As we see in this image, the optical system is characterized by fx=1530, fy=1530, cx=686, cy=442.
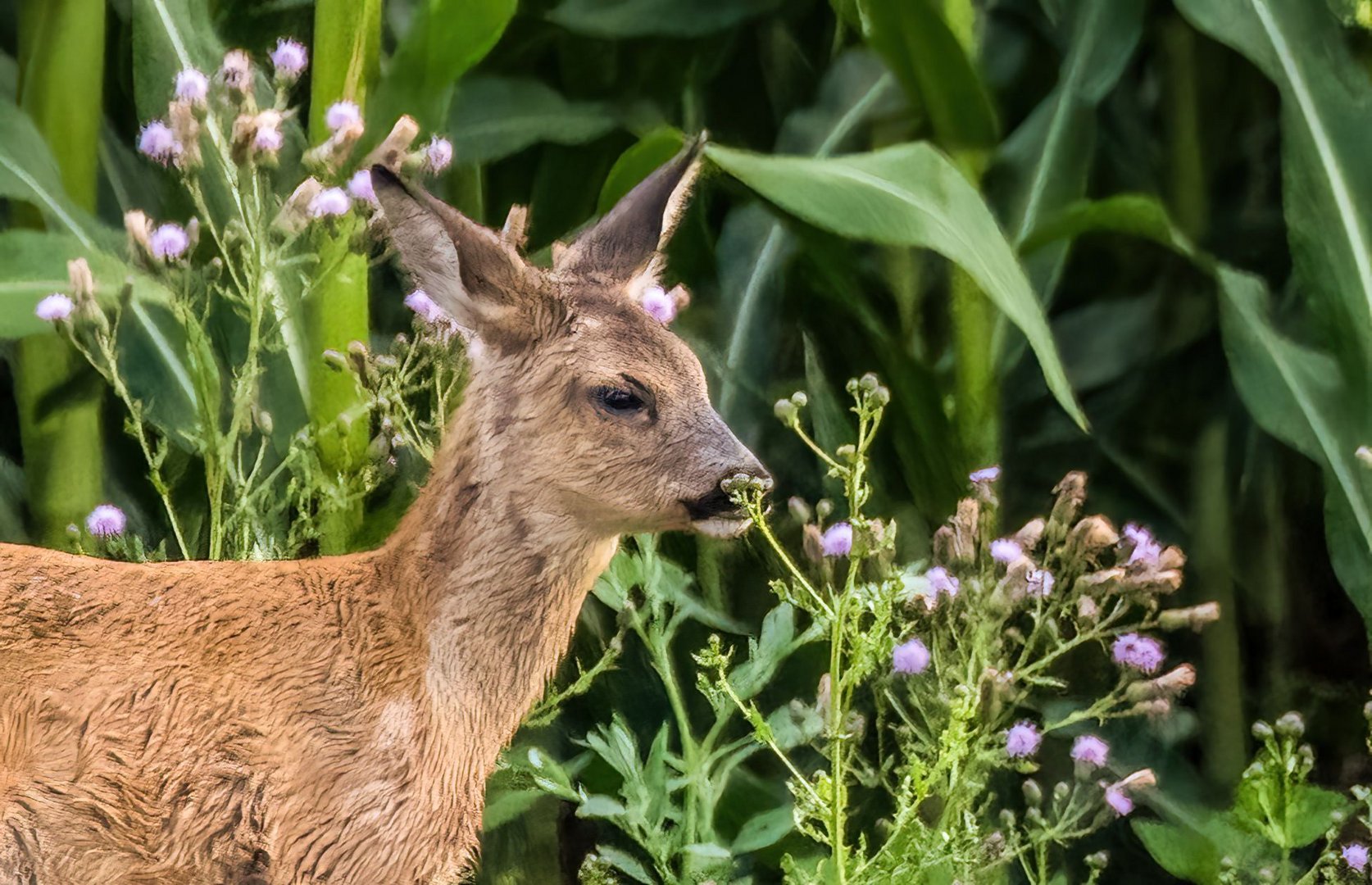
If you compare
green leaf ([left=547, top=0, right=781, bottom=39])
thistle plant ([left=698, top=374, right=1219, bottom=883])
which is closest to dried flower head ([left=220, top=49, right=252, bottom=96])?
green leaf ([left=547, top=0, right=781, bottom=39])

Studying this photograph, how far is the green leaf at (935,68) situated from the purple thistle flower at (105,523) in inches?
33.4

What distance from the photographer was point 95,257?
1.42 meters

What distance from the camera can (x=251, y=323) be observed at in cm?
140

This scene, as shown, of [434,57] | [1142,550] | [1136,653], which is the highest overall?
[434,57]

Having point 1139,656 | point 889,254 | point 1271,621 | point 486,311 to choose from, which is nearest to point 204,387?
point 486,311

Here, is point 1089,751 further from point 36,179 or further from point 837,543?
point 36,179

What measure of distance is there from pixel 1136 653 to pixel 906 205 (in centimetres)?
49

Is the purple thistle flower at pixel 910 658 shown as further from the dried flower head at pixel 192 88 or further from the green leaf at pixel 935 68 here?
the dried flower head at pixel 192 88

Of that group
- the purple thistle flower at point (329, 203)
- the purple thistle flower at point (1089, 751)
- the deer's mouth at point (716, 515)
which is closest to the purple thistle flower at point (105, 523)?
the purple thistle flower at point (329, 203)

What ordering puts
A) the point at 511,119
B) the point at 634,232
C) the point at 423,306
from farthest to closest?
the point at 511,119 → the point at 423,306 → the point at 634,232

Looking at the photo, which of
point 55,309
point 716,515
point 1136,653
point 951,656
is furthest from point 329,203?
point 1136,653

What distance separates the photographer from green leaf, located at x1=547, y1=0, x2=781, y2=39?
64.4 inches

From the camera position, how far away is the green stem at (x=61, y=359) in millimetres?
1550

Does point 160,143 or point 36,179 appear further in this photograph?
point 36,179
